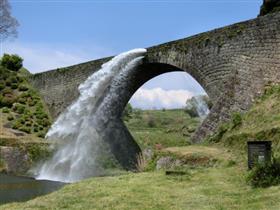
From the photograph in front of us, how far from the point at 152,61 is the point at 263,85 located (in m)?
7.73

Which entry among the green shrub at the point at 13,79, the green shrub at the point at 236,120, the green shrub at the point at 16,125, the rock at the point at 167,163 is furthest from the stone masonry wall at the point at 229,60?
the green shrub at the point at 13,79

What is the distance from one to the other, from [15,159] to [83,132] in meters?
3.58

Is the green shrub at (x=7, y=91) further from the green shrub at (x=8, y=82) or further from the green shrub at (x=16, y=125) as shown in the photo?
the green shrub at (x=16, y=125)

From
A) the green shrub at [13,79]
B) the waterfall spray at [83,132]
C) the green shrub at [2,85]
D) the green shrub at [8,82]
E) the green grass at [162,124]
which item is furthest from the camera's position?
the green grass at [162,124]

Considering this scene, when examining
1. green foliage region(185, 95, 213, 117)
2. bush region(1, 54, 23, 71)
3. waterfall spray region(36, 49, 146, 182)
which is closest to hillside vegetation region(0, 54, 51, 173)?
bush region(1, 54, 23, 71)

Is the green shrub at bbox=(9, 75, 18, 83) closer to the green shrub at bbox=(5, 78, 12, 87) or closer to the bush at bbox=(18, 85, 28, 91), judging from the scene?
the green shrub at bbox=(5, 78, 12, 87)

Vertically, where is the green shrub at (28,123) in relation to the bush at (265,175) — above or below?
above

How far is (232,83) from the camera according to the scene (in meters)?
16.6

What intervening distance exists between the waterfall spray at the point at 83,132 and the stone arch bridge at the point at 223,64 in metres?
0.92

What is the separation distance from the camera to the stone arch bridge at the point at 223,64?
15.3 metres

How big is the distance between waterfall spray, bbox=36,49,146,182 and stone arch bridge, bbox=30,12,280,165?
922mm

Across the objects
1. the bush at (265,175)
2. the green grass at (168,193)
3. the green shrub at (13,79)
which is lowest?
the green grass at (168,193)

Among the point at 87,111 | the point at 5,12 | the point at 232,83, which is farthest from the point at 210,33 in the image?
the point at 5,12

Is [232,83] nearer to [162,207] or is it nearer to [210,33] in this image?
[210,33]
